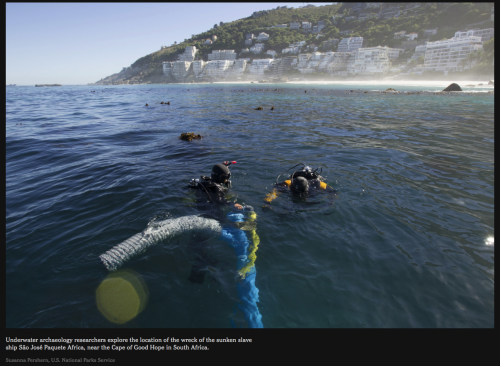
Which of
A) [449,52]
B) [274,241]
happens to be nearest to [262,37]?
[449,52]

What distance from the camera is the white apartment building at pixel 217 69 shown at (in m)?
139

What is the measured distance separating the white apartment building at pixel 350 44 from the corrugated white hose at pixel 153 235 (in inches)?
5654

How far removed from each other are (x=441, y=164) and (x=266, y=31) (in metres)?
196

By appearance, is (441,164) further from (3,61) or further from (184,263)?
(3,61)

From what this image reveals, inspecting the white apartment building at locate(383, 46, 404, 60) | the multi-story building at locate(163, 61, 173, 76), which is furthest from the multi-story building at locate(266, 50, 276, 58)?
the white apartment building at locate(383, 46, 404, 60)

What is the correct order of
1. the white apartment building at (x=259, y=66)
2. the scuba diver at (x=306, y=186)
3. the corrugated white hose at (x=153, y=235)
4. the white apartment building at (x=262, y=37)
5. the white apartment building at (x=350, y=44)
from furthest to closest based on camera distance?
the white apartment building at (x=262, y=37) → the white apartment building at (x=259, y=66) → the white apartment building at (x=350, y=44) → the scuba diver at (x=306, y=186) → the corrugated white hose at (x=153, y=235)

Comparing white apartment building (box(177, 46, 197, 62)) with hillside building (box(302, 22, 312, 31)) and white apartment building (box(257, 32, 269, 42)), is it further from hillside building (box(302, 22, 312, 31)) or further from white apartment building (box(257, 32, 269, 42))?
hillside building (box(302, 22, 312, 31))

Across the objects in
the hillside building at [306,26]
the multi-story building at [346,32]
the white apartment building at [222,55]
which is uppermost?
the hillside building at [306,26]

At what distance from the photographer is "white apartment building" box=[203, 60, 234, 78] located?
139m

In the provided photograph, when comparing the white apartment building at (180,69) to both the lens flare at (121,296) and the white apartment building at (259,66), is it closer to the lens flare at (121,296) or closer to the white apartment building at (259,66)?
the white apartment building at (259,66)

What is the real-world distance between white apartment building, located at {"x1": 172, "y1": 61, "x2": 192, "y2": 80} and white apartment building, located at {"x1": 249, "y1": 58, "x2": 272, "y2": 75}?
41.9 m

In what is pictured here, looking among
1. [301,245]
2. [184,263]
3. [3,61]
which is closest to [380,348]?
[301,245]

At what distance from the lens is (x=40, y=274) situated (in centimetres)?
434

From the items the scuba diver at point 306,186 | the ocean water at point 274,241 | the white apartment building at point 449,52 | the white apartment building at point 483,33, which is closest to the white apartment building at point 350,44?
the white apartment building at point 449,52
